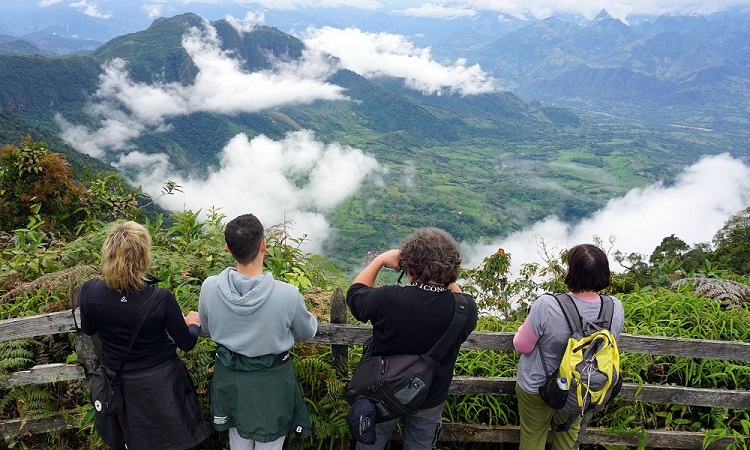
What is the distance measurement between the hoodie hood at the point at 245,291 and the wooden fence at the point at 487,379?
2.92 feet

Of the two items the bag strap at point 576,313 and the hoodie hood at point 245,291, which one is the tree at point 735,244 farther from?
the hoodie hood at point 245,291

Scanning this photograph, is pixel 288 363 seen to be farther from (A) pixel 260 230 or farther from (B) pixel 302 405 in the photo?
A: (A) pixel 260 230

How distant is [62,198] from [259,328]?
22.9 feet

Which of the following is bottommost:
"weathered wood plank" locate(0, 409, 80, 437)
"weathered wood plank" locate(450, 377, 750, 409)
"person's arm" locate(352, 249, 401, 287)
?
"weathered wood plank" locate(0, 409, 80, 437)

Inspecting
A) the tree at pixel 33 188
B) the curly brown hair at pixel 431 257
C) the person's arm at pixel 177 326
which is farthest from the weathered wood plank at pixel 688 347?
the tree at pixel 33 188

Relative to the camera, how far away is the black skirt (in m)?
3.13

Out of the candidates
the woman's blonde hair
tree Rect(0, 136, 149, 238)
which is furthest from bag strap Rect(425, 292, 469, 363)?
tree Rect(0, 136, 149, 238)

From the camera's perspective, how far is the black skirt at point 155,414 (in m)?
A: 3.13

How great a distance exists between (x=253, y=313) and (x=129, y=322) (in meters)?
0.80

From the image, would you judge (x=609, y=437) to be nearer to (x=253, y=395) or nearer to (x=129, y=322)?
(x=253, y=395)

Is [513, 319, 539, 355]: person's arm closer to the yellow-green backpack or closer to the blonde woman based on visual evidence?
the yellow-green backpack

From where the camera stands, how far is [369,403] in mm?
3066

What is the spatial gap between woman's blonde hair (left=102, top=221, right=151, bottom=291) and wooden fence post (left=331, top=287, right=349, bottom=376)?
1502 millimetres

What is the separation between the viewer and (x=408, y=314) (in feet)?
9.46
